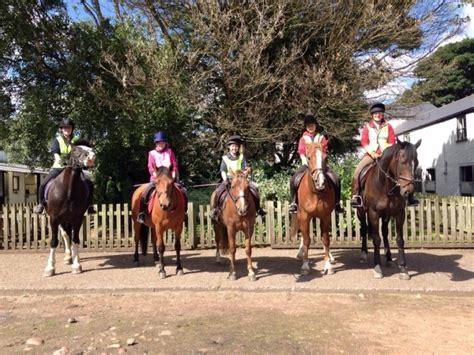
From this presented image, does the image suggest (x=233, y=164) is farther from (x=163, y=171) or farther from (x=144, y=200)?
(x=144, y=200)

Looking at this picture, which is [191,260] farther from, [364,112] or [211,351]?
[364,112]

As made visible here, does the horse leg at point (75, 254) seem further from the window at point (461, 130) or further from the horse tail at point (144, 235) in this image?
the window at point (461, 130)

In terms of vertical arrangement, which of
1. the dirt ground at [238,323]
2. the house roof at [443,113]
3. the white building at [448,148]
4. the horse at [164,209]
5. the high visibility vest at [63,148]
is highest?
the house roof at [443,113]

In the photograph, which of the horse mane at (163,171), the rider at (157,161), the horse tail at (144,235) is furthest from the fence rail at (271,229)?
the horse mane at (163,171)

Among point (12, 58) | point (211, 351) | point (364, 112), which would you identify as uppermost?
point (12, 58)

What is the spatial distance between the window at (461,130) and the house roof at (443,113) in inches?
16.6

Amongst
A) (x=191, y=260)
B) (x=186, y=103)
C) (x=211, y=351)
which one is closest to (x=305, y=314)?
(x=211, y=351)

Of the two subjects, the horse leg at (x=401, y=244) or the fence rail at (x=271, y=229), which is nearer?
the horse leg at (x=401, y=244)

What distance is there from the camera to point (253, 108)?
43.2ft

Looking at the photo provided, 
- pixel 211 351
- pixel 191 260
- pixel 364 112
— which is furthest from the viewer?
pixel 364 112

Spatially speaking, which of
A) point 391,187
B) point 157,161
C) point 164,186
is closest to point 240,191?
point 164,186

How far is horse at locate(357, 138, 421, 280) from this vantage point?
24.9 ft

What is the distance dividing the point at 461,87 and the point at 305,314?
50.6 m

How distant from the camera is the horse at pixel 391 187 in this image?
758 centimetres
